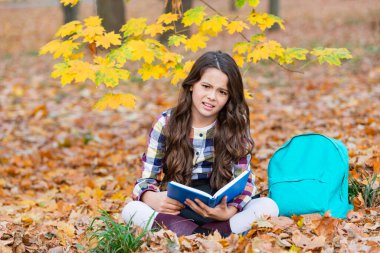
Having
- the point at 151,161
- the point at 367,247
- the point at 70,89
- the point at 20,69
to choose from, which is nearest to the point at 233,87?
the point at 151,161

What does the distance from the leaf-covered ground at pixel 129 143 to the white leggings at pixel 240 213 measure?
0.38ft

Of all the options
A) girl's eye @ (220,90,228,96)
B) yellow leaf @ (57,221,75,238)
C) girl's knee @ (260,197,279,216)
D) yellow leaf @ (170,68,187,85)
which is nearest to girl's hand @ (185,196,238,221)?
girl's knee @ (260,197,279,216)

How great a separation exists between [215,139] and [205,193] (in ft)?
2.23

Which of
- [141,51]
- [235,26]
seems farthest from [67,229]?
[235,26]

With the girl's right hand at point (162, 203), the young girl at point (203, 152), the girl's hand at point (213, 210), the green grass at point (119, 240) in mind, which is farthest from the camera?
the young girl at point (203, 152)

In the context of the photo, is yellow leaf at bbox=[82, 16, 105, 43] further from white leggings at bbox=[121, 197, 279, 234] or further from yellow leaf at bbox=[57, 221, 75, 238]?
yellow leaf at bbox=[57, 221, 75, 238]

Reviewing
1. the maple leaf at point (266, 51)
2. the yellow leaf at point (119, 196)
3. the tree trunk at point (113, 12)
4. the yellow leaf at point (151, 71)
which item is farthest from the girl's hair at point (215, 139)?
the tree trunk at point (113, 12)

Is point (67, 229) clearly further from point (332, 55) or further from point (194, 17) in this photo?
point (332, 55)

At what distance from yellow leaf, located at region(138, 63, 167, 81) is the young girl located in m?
0.43

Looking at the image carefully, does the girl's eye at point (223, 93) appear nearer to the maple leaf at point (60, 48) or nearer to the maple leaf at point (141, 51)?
the maple leaf at point (141, 51)

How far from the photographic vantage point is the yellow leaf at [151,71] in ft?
13.3

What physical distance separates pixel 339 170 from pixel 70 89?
7.20m

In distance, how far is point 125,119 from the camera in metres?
8.20

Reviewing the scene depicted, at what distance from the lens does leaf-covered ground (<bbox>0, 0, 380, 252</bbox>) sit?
329 centimetres
